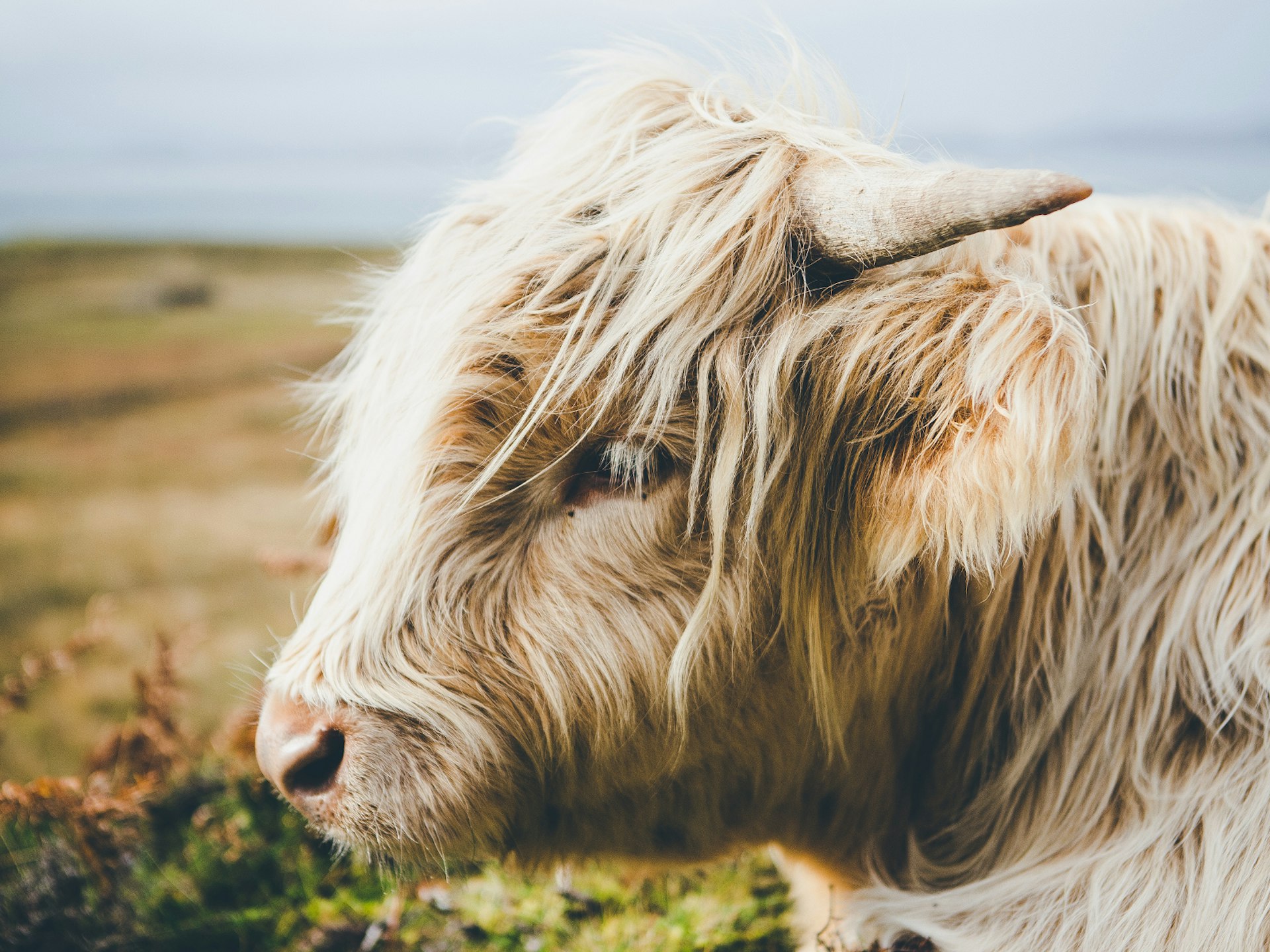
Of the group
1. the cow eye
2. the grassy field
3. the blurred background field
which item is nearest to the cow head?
the cow eye

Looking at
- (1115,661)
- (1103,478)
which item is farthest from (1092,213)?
(1115,661)

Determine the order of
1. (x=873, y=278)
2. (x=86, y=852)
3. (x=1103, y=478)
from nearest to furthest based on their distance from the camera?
(x=873, y=278), (x=1103, y=478), (x=86, y=852)

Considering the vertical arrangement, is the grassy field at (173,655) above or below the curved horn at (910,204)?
below

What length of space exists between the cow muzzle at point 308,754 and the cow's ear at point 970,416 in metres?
0.86

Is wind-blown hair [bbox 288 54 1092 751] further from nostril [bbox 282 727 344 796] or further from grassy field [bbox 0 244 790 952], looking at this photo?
grassy field [bbox 0 244 790 952]

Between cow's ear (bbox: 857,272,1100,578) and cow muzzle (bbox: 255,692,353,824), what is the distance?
33.9 inches

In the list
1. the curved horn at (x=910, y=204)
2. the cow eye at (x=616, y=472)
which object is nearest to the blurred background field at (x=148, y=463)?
the cow eye at (x=616, y=472)

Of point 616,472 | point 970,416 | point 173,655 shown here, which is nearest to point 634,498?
point 616,472

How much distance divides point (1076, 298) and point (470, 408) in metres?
1.07

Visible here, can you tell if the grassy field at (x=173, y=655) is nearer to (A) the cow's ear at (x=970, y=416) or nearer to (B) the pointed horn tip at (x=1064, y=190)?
(A) the cow's ear at (x=970, y=416)

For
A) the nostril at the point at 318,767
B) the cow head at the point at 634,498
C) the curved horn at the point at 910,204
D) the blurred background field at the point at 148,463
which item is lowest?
the blurred background field at the point at 148,463

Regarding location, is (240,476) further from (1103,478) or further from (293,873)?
(1103,478)

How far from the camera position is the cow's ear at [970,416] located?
46.7 inches

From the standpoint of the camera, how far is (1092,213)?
1772 mm
